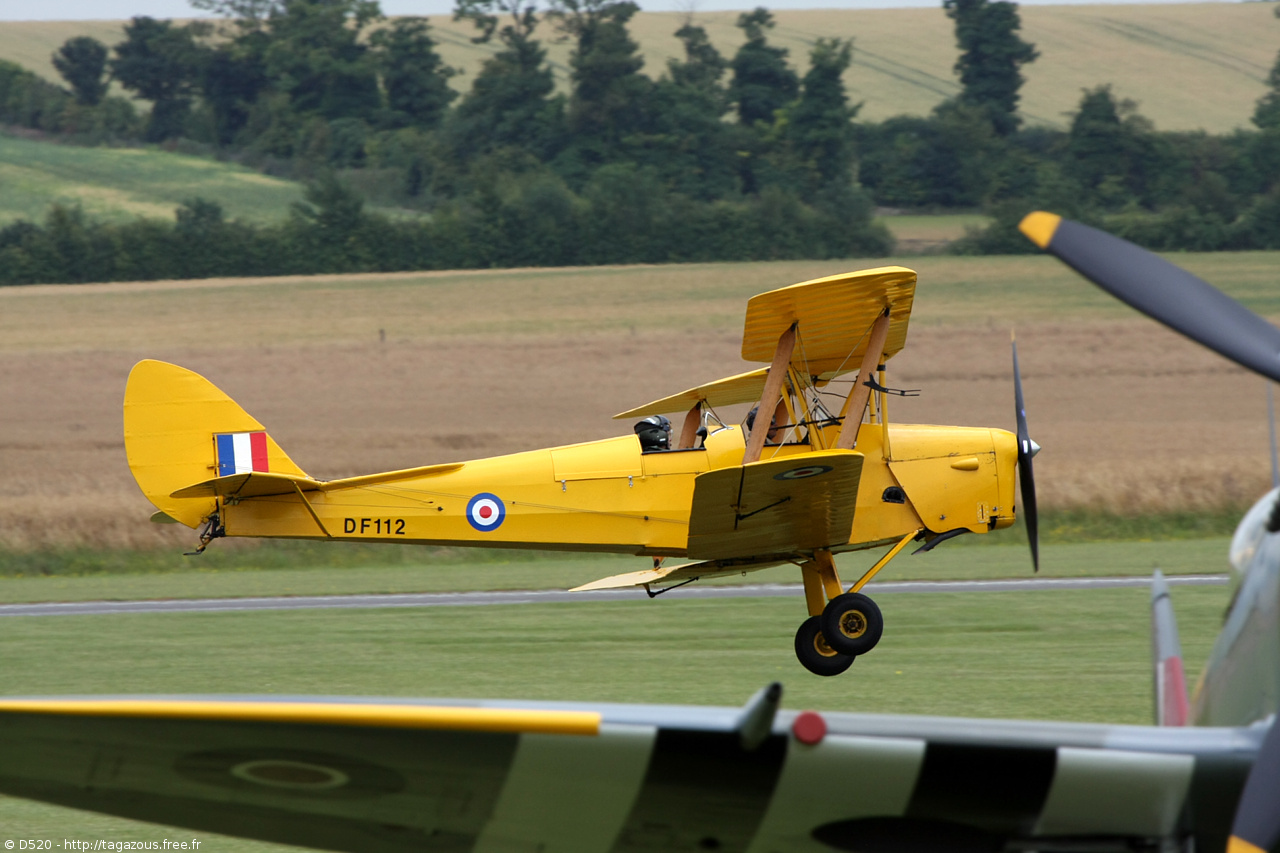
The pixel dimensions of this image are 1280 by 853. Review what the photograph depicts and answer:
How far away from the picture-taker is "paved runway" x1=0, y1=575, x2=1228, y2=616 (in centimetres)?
1548

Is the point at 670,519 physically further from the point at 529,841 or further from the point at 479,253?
the point at 479,253

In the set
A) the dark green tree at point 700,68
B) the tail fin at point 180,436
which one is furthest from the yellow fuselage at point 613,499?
the dark green tree at point 700,68

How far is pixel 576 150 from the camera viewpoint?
67.4 metres

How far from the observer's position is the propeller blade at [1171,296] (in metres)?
2.62

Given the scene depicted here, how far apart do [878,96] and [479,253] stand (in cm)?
4244

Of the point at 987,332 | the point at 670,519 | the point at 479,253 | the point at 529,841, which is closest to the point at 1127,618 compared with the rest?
the point at 670,519

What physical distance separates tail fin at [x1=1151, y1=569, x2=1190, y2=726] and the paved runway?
10.9 metres

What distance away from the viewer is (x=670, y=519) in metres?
10.8

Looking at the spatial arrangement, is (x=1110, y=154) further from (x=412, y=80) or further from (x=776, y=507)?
(x=776, y=507)

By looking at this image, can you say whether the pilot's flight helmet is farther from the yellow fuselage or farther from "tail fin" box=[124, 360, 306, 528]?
"tail fin" box=[124, 360, 306, 528]

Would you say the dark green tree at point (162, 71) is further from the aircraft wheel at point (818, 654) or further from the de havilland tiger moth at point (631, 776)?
the de havilland tiger moth at point (631, 776)

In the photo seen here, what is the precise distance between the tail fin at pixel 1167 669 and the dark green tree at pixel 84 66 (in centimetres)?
9050

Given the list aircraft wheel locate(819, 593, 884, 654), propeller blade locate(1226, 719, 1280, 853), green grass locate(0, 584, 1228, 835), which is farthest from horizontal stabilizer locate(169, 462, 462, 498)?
propeller blade locate(1226, 719, 1280, 853)

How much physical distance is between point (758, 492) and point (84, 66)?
90.3 m
